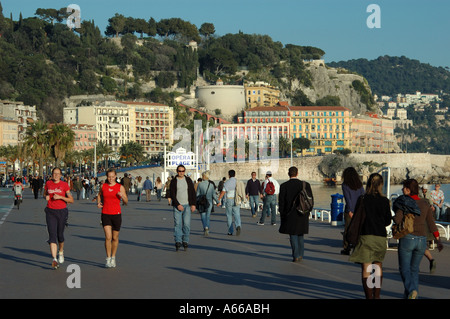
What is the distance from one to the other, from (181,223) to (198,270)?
3475 mm

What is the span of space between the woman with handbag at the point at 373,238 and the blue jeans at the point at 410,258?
0.32 m

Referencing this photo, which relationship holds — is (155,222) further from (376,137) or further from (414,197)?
(376,137)

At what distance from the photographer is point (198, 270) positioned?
13.0 meters

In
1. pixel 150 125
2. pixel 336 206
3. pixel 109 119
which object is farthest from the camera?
pixel 150 125

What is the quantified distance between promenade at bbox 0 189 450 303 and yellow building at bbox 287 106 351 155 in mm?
154473

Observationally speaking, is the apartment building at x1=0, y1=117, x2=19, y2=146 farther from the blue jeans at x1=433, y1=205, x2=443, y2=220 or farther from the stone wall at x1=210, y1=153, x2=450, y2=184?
the blue jeans at x1=433, y1=205, x2=443, y2=220

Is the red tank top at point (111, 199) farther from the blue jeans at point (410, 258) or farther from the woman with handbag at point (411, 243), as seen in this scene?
the blue jeans at point (410, 258)

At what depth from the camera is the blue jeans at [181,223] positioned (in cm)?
1622

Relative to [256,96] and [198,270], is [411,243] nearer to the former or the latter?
[198,270]

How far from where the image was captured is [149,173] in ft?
395

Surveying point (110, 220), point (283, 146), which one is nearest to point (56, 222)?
point (110, 220)

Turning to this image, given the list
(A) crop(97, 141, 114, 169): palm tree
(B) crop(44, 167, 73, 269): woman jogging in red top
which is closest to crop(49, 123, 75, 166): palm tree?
(A) crop(97, 141, 114, 169): palm tree
